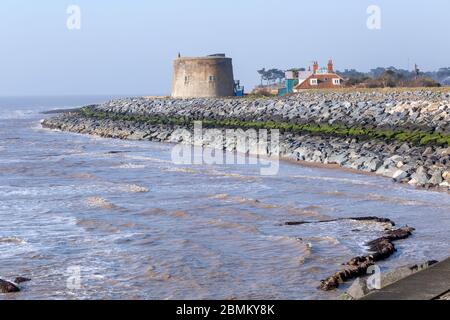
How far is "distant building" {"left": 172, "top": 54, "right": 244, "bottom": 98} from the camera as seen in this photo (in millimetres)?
48250

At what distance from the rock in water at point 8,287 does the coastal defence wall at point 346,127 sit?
8.73m

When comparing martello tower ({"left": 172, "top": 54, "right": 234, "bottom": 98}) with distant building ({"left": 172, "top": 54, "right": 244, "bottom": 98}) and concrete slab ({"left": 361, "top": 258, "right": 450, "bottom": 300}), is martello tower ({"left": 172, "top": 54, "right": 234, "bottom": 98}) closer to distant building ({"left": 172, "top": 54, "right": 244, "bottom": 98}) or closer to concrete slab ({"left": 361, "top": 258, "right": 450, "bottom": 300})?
distant building ({"left": 172, "top": 54, "right": 244, "bottom": 98})

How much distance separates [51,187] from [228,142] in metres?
9.55

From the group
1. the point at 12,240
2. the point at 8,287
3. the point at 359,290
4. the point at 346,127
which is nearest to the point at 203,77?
the point at 346,127

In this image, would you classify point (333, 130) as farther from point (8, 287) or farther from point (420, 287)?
point (420, 287)

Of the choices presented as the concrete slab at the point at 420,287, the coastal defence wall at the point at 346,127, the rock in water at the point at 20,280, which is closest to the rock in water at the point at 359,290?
the concrete slab at the point at 420,287

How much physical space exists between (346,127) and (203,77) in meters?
25.5

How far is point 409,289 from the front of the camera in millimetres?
6105

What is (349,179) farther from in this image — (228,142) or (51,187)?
(228,142)

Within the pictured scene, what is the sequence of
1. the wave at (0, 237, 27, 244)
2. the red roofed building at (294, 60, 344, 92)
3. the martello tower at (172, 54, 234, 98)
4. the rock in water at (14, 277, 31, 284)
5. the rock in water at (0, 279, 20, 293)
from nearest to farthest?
the rock in water at (0, 279, 20, 293), the rock in water at (14, 277, 31, 284), the wave at (0, 237, 27, 244), the martello tower at (172, 54, 234, 98), the red roofed building at (294, 60, 344, 92)

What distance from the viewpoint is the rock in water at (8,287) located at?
8117 mm

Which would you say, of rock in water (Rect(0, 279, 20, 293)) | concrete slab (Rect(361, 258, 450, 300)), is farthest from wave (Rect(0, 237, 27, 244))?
concrete slab (Rect(361, 258, 450, 300))

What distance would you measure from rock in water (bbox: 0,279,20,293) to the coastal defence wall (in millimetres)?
8732

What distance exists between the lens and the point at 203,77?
159 ft
